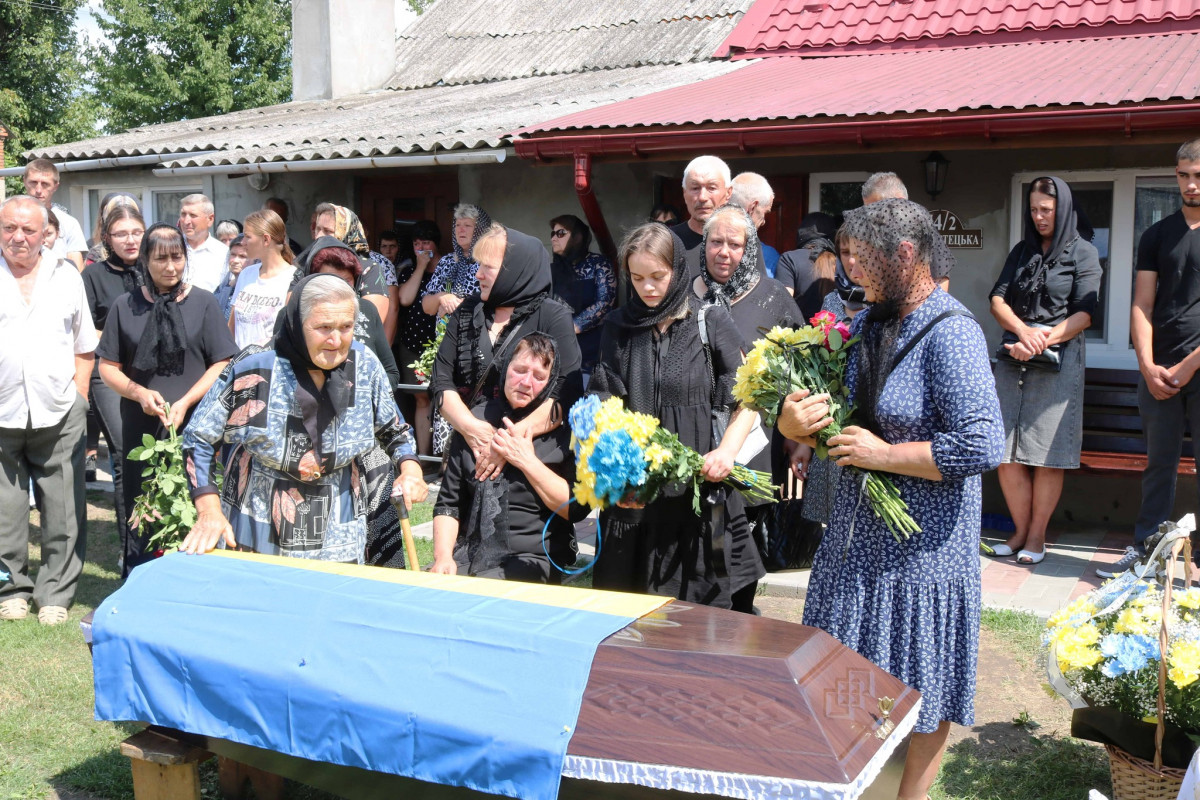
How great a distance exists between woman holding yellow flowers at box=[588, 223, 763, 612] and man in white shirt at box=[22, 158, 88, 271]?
591cm

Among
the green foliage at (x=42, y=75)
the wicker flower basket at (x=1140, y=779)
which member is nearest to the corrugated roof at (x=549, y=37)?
the wicker flower basket at (x=1140, y=779)

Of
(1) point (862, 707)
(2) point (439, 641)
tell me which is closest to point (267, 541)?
(2) point (439, 641)

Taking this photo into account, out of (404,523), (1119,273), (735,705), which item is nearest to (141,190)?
(404,523)

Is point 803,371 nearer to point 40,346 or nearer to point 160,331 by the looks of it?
point 160,331

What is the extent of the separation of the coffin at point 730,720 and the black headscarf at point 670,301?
1.52 meters

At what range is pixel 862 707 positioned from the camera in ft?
8.98

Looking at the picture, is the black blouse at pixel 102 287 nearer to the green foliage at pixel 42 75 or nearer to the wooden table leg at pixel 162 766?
the wooden table leg at pixel 162 766

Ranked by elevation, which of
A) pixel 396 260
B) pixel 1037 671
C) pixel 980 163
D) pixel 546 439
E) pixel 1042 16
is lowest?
pixel 1037 671

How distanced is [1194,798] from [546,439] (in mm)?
2588

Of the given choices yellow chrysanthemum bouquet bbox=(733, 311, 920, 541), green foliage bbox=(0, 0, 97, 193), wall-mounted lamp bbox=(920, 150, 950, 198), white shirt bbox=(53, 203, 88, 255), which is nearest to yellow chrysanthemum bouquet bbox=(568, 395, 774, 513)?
yellow chrysanthemum bouquet bbox=(733, 311, 920, 541)

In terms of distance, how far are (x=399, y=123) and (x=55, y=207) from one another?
3.05 m

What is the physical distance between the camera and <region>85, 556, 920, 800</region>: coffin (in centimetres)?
249

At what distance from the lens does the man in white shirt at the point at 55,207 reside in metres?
8.65

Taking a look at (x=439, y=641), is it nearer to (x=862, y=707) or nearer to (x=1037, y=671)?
(x=862, y=707)
